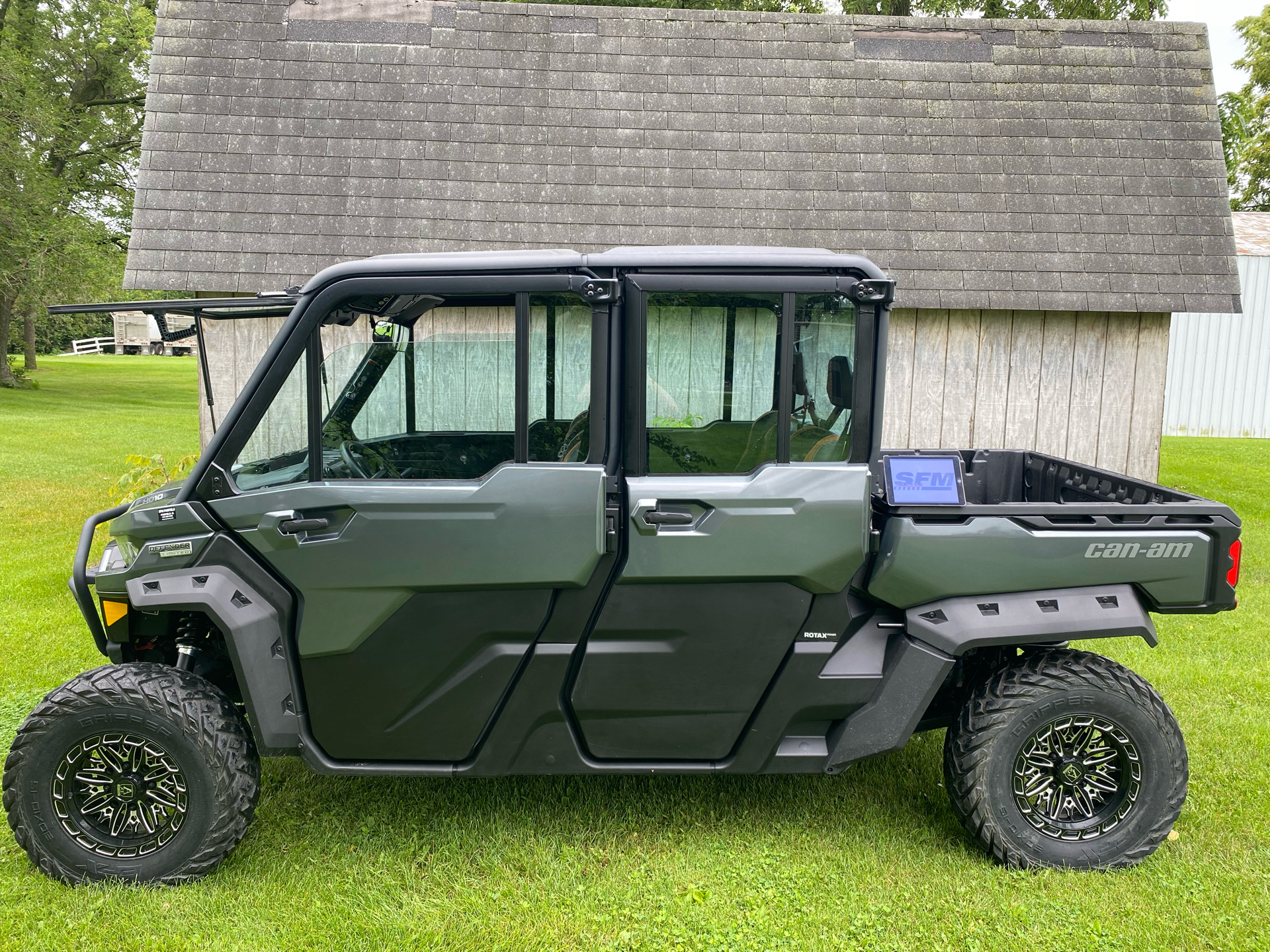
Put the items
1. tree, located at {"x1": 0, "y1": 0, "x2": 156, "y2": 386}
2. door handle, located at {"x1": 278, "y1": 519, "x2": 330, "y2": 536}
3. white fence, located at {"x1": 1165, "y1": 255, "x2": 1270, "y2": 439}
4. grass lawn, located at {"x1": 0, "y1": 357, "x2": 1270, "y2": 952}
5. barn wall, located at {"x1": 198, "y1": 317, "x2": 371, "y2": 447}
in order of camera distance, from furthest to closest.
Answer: tree, located at {"x1": 0, "y1": 0, "x2": 156, "y2": 386} → white fence, located at {"x1": 1165, "y1": 255, "x2": 1270, "y2": 439} → barn wall, located at {"x1": 198, "y1": 317, "x2": 371, "y2": 447} → door handle, located at {"x1": 278, "y1": 519, "x2": 330, "y2": 536} → grass lawn, located at {"x1": 0, "y1": 357, "x2": 1270, "y2": 952}

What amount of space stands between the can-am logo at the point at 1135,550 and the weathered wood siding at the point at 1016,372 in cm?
575

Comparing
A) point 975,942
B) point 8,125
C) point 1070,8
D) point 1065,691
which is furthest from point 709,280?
point 8,125

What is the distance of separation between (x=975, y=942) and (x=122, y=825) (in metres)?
3.07

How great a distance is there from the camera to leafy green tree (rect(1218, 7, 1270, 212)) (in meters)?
31.5

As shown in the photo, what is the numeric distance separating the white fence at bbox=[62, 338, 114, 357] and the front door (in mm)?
57811

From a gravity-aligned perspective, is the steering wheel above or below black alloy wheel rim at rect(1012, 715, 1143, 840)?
above

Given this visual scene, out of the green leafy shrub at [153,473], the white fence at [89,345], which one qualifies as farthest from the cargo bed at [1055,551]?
the white fence at [89,345]

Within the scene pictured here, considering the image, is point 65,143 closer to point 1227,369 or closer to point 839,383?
point 839,383

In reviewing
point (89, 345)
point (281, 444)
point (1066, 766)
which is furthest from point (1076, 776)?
point (89, 345)

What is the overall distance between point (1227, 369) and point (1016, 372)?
15.4 meters

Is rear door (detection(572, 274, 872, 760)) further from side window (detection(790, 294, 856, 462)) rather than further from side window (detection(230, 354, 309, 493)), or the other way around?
side window (detection(230, 354, 309, 493))

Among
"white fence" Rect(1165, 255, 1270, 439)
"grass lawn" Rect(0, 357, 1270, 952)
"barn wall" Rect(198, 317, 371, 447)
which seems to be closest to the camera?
"grass lawn" Rect(0, 357, 1270, 952)

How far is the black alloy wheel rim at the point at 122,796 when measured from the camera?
11.0 ft

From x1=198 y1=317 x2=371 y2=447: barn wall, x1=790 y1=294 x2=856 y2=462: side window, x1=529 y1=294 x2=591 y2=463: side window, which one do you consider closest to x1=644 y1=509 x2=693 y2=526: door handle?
x1=529 y1=294 x2=591 y2=463: side window
